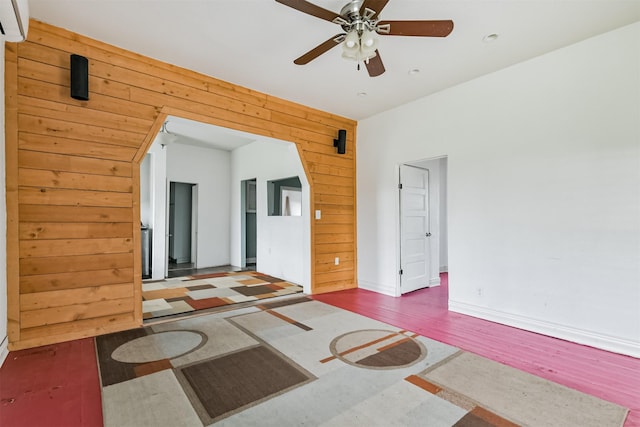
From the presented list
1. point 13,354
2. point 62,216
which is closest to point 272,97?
point 62,216

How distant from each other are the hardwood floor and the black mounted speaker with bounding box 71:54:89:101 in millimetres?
3676

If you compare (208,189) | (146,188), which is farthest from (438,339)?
(208,189)

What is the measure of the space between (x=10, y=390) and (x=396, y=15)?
13.2 feet

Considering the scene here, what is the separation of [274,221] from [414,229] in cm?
278

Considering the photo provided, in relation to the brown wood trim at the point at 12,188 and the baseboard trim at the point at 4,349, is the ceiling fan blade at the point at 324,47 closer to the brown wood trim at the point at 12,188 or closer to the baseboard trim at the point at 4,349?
the brown wood trim at the point at 12,188

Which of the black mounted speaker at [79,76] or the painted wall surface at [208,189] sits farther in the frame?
the painted wall surface at [208,189]

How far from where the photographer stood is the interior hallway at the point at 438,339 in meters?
1.85

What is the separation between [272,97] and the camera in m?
4.33

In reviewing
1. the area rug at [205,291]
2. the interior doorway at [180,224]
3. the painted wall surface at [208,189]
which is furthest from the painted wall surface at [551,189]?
the interior doorway at [180,224]

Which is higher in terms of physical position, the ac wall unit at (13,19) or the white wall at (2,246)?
the ac wall unit at (13,19)

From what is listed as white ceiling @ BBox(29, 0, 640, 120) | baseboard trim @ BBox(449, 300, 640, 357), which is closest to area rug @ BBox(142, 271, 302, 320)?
baseboard trim @ BBox(449, 300, 640, 357)

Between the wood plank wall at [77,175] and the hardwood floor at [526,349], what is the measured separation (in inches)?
106

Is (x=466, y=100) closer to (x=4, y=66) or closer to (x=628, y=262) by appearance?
(x=628, y=262)

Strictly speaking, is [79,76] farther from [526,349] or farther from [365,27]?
[526,349]
